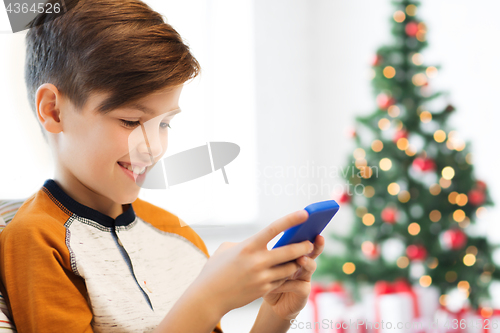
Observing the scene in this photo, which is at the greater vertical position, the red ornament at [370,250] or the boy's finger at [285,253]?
the boy's finger at [285,253]

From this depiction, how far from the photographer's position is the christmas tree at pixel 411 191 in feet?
5.79

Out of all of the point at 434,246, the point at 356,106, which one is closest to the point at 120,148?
the point at 434,246

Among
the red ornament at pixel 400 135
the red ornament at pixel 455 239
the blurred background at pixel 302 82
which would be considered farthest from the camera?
the blurred background at pixel 302 82

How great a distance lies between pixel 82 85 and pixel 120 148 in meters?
0.11

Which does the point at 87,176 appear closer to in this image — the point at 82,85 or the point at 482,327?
the point at 82,85

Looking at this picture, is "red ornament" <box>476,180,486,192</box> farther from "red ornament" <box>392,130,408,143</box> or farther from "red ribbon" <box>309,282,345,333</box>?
"red ribbon" <box>309,282,345,333</box>

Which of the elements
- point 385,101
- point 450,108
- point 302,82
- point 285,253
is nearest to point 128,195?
point 285,253

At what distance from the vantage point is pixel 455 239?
173 cm

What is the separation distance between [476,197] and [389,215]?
0.38m

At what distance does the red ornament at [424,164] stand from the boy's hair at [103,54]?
145 centimetres

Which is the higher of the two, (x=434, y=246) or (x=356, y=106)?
(x=356, y=106)

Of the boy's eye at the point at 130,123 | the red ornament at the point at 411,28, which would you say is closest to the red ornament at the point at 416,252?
the red ornament at the point at 411,28

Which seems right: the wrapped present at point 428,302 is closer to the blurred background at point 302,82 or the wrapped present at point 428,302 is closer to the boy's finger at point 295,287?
the blurred background at point 302,82

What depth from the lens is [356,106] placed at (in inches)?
103
